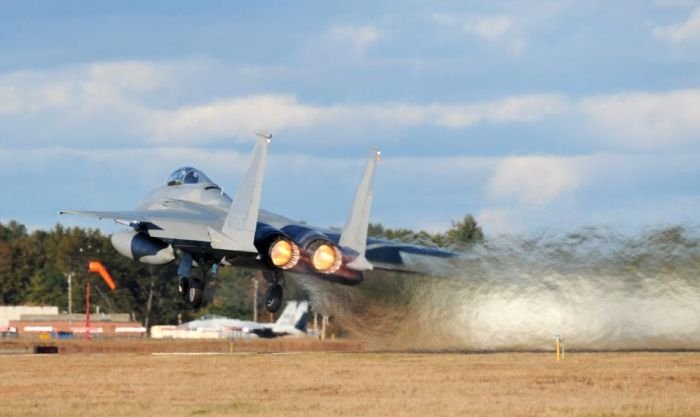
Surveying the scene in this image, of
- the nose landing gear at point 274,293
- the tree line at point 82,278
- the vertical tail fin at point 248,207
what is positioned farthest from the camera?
the tree line at point 82,278

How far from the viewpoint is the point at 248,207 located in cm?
3114

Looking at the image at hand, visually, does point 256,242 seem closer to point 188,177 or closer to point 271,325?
point 188,177

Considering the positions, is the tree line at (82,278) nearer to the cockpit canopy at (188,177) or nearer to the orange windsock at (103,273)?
the orange windsock at (103,273)

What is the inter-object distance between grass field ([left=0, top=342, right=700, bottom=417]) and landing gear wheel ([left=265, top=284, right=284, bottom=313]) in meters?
1.72

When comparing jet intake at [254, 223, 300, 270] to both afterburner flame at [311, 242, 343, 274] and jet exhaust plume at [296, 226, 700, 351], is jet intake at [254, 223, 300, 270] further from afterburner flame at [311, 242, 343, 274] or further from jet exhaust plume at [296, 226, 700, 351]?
jet exhaust plume at [296, 226, 700, 351]

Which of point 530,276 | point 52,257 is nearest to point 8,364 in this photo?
point 530,276

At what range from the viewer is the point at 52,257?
101 m

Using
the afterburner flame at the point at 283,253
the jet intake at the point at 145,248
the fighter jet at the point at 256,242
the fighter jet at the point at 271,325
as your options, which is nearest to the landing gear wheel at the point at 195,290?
the fighter jet at the point at 256,242

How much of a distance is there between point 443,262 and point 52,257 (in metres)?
71.3

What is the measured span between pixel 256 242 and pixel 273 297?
90.8 inches

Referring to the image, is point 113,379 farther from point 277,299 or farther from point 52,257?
point 52,257

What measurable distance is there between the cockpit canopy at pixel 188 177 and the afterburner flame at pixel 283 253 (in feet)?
17.7

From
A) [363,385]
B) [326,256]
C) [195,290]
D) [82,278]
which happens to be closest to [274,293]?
[195,290]

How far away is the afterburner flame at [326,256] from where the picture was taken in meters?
32.1
